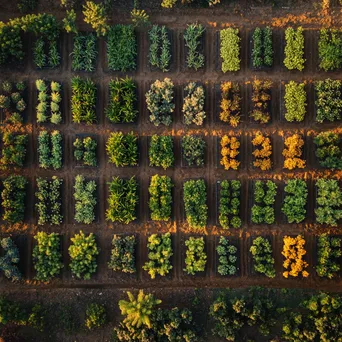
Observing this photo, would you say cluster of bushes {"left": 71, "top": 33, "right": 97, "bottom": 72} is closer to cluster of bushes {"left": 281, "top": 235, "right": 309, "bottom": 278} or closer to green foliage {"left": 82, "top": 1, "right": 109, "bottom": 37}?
green foliage {"left": 82, "top": 1, "right": 109, "bottom": 37}

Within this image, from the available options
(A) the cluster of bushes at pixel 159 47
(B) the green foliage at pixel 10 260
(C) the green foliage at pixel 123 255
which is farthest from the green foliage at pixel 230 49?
(B) the green foliage at pixel 10 260

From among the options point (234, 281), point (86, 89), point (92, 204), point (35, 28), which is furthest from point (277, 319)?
point (35, 28)

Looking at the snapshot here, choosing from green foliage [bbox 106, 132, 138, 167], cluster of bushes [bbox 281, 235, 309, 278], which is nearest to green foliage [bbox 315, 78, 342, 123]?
cluster of bushes [bbox 281, 235, 309, 278]

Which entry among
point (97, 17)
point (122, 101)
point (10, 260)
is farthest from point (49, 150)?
point (97, 17)

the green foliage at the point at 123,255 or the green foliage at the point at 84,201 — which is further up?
the green foliage at the point at 84,201

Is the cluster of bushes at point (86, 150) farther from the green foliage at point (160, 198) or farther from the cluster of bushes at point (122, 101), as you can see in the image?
the green foliage at point (160, 198)

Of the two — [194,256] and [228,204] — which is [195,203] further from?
[194,256]

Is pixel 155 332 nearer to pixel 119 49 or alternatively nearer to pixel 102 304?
pixel 102 304
